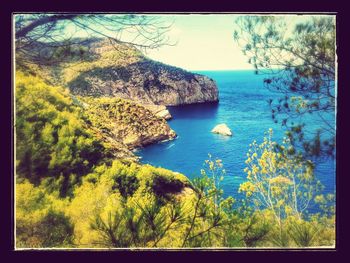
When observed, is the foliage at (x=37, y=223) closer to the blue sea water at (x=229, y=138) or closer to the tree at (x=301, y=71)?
the blue sea water at (x=229, y=138)

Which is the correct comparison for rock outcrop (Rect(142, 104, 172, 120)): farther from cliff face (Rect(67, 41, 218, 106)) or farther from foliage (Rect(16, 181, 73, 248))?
foliage (Rect(16, 181, 73, 248))

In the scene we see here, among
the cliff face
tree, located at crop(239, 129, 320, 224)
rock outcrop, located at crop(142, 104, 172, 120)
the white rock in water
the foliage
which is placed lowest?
the foliage

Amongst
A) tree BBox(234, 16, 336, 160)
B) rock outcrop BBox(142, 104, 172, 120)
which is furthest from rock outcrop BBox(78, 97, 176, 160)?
tree BBox(234, 16, 336, 160)

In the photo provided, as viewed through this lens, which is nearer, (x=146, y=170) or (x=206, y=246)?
(x=206, y=246)

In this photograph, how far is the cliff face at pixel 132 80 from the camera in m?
5.39

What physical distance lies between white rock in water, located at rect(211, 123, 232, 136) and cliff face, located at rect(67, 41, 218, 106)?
2.62 ft

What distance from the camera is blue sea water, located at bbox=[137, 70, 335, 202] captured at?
17.6 feet

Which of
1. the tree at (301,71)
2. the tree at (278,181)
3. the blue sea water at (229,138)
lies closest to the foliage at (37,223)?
the blue sea water at (229,138)

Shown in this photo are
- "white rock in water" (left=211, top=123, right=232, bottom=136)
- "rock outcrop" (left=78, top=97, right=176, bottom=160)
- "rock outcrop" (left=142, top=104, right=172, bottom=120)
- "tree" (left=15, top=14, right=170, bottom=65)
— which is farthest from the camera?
"rock outcrop" (left=142, top=104, right=172, bottom=120)

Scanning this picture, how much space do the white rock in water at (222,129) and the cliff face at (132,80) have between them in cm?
80

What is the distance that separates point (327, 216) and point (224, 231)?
5.00 ft

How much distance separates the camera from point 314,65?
4906mm

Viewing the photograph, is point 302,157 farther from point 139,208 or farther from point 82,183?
point 82,183

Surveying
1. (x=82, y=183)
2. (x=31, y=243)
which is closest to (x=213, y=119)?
(x=82, y=183)
